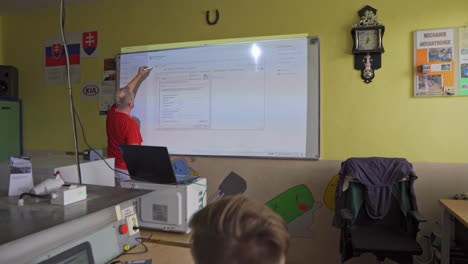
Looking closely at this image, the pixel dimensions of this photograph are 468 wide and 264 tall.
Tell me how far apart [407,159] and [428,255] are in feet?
2.64

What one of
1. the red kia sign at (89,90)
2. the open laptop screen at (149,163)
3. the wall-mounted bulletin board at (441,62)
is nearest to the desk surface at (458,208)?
the wall-mounted bulletin board at (441,62)

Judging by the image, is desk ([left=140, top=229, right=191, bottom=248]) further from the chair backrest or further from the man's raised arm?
the man's raised arm

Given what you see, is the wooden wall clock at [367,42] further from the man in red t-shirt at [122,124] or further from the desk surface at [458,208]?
the man in red t-shirt at [122,124]

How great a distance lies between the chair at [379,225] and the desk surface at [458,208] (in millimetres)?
188

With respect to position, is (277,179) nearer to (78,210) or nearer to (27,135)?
(78,210)

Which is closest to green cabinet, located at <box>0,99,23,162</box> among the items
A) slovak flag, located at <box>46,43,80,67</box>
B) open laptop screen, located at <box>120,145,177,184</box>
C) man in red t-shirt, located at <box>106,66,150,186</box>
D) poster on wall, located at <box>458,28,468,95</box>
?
slovak flag, located at <box>46,43,80,67</box>

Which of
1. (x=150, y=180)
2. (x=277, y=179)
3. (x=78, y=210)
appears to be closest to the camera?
(x=78, y=210)

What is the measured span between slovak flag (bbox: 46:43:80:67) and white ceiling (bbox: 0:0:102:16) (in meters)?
0.47

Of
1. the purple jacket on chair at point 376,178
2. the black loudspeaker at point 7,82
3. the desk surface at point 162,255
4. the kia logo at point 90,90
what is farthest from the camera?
the black loudspeaker at point 7,82

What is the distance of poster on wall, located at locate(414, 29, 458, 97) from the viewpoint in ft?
7.97

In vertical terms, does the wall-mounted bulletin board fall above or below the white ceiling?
below

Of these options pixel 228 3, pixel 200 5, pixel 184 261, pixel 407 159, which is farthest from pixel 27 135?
pixel 407 159

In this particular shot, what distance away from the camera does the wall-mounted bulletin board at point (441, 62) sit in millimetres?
2404

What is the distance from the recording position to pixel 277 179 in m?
2.81
